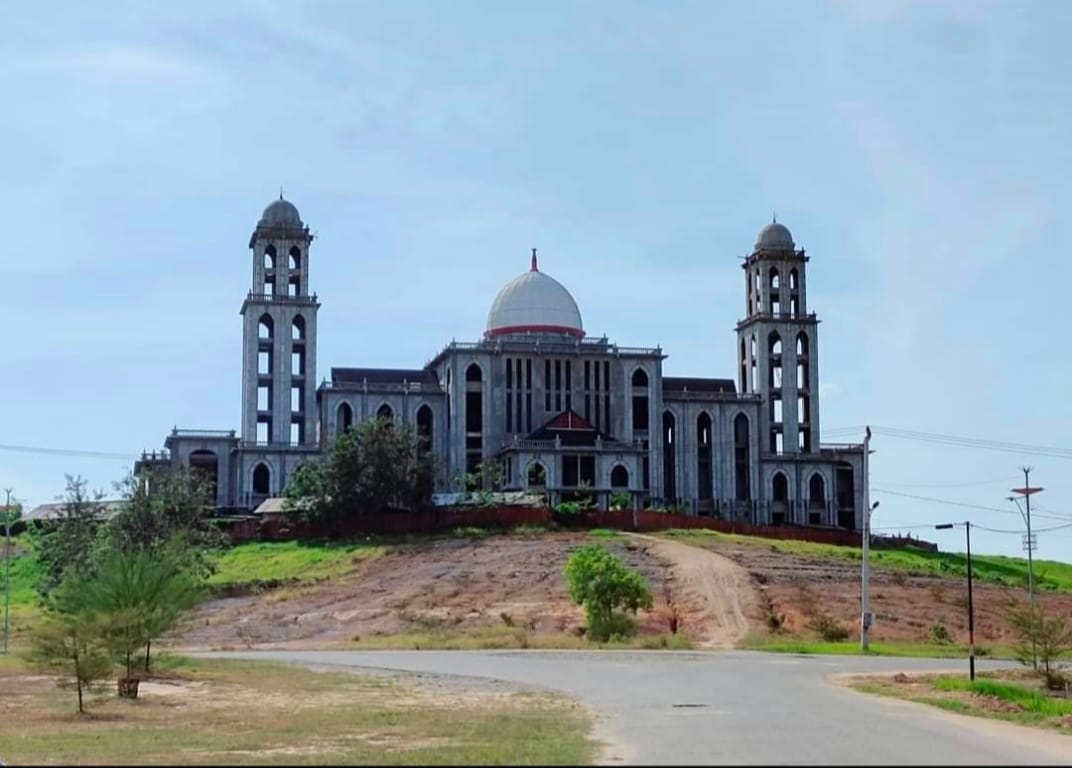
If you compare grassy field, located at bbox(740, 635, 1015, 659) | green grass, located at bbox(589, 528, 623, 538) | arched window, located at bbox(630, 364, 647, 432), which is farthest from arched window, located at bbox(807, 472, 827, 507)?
grassy field, located at bbox(740, 635, 1015, 659)

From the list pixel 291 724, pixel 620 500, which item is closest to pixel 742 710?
pixel 291 724

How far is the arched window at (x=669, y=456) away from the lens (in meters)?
116

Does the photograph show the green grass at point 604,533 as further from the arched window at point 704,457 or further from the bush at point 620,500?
the arched window at point 704,457

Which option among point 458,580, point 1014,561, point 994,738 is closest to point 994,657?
point 458,580

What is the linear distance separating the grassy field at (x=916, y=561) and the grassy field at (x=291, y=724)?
49.3 m

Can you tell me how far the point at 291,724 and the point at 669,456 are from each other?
9071 cm

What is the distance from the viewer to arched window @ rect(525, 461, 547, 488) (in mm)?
104562

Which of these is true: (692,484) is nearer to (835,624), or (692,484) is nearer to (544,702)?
(835,624)

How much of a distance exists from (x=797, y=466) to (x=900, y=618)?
49.1 m

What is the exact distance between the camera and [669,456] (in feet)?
386

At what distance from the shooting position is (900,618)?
68.4 m

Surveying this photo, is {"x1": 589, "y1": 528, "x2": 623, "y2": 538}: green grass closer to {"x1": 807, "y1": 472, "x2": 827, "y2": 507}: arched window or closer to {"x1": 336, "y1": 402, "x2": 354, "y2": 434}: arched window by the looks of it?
{"x1": 336, "y1": 402, "x2": 354, "y2": 434}: arched window

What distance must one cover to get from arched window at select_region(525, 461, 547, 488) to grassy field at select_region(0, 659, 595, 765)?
204ft

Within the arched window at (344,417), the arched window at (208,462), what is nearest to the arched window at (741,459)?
the arched window at (344,417)
